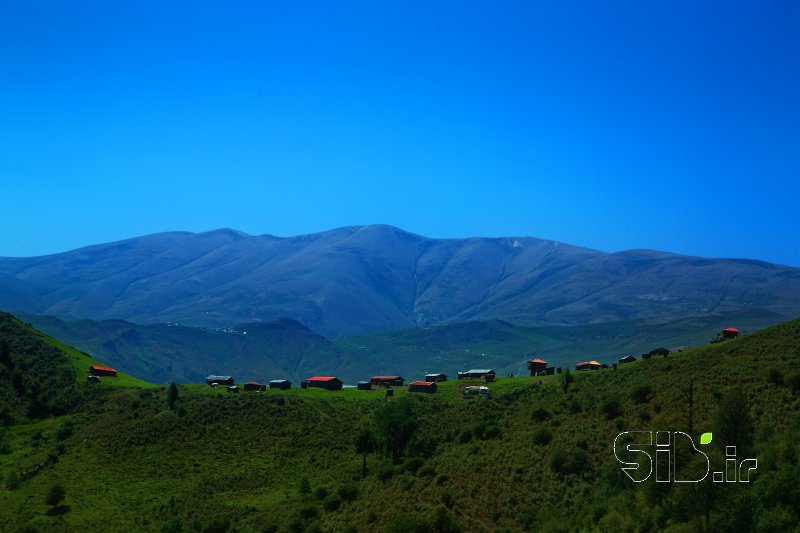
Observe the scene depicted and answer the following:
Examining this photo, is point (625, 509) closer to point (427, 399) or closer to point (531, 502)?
point (531, 502)

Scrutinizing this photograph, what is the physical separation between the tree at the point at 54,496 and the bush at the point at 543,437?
39.2 meters

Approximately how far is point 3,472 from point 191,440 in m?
17.2

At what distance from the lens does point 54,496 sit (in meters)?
58.8

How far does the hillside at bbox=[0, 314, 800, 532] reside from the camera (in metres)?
31.6

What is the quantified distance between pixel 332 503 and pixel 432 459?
24.7 ft

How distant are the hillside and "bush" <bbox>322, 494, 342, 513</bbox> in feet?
0.33

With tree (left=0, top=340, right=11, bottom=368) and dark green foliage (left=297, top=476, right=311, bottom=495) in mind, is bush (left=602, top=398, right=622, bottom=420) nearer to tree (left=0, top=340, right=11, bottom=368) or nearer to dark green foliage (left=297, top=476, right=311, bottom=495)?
dark green foliage (left=297, top=476, right=311, bottom=495)

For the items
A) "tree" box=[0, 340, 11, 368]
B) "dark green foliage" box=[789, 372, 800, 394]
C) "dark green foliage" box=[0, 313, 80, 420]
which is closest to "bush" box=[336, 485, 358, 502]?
"dark green foliage" box=[789, 372, 800, 394]

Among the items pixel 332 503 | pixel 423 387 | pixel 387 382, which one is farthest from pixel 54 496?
pixel 387 382

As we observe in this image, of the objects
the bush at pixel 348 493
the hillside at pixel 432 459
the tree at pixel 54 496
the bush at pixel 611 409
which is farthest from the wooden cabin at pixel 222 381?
the bush at pixel 611 409

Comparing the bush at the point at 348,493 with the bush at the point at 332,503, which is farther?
the bush at the point at 348,493

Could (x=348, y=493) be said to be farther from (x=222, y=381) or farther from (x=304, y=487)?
(x=222, y=381)

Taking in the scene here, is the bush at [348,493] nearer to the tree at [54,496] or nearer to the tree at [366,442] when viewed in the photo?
the tree at [366,442]

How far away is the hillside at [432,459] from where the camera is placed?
1246 inches
